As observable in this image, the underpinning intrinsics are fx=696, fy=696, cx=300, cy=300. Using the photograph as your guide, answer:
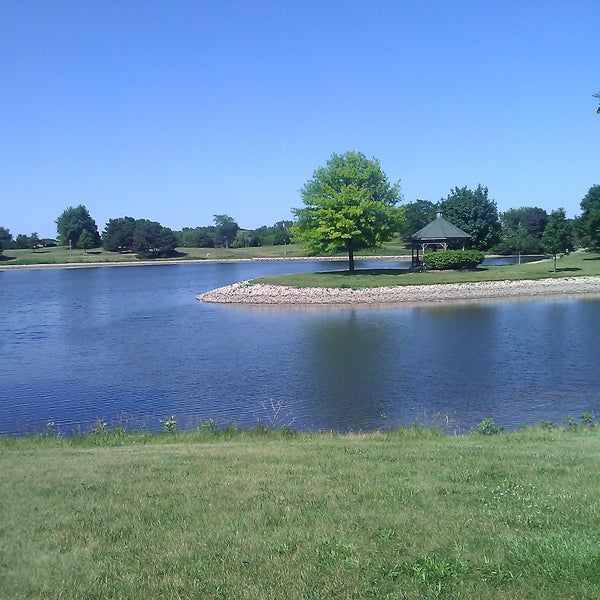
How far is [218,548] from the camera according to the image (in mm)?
5789

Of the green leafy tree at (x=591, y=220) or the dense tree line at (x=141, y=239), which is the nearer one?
the green leafy tree at (x=591, y=220)

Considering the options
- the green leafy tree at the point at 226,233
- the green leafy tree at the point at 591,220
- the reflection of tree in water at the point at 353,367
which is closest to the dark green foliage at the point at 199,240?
the green leafy tree at the point at 226,233

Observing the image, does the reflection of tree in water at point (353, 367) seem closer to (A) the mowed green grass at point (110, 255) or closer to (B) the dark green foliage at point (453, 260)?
(B) the dark green foliage at point (453, 260)

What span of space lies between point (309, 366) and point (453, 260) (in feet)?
118

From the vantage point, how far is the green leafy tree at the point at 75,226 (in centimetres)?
15988

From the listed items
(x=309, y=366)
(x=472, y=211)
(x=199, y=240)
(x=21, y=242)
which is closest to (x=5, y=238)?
(x=21, y=242)

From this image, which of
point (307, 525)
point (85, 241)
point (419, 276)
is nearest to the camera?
point (307, 525)

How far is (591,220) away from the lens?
68125 millimetres

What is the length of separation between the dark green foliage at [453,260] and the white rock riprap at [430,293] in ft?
25.8

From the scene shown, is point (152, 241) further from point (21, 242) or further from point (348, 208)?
point (348, 208)

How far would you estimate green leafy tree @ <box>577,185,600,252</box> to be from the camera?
68.4 metres

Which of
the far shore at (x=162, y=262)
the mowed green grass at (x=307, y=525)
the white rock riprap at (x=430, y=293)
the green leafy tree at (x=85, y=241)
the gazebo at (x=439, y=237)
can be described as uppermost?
the green leafy tree at (x=85, y=241)

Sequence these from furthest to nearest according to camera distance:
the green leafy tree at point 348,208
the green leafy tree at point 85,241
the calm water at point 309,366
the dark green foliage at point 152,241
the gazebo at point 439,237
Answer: the green leafy tree at point 85,241, the dark green foliage at point 152,241, the gazebo at point 439,237, the green leafy tree at point 348,208, the calm water at point 309,366

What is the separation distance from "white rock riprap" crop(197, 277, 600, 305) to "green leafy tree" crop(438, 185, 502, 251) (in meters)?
32.7
